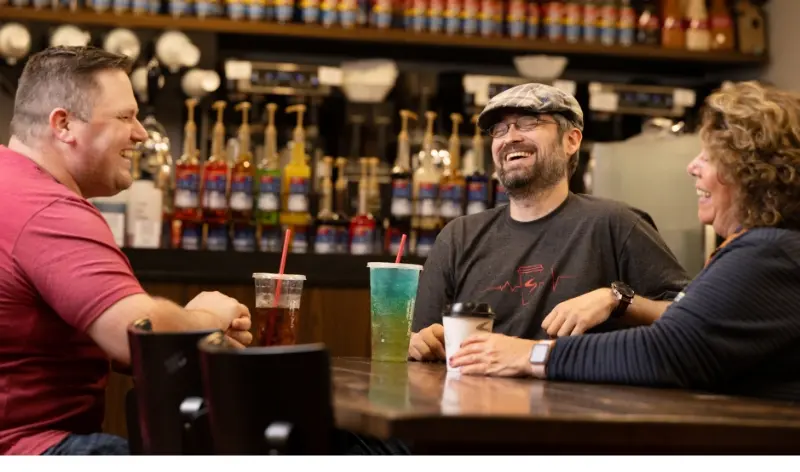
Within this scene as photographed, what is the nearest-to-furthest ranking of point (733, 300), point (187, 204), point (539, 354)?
1. point (733, 300)
2. point (539, 354)
3. point (187, 204)

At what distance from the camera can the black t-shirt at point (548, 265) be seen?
2.66 m

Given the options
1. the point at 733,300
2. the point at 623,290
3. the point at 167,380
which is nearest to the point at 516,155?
the point at 623,290

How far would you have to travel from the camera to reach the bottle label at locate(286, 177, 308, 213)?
4453 millimetres

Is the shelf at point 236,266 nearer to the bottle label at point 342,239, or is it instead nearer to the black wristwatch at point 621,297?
the bottle label at point 342,239

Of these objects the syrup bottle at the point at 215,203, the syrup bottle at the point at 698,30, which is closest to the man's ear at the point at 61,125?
the syrup bottle at the point at 215,203

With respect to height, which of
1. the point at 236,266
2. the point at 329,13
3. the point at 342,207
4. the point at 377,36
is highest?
the point at 329,13

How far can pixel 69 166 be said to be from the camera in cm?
220

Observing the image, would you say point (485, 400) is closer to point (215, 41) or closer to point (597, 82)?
point (215, 41)

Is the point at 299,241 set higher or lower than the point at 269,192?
lower

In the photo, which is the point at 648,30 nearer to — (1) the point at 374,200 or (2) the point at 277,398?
(1) the point at 374,200

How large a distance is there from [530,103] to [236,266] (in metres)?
1.67

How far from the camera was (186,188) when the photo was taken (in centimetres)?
436

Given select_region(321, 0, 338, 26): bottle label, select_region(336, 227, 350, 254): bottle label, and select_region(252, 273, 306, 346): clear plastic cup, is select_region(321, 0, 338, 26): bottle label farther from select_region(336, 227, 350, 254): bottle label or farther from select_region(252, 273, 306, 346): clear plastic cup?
select_region(252, 273, 306, 346): clear plastic cup

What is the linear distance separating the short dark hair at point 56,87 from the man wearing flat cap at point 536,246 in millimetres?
910
